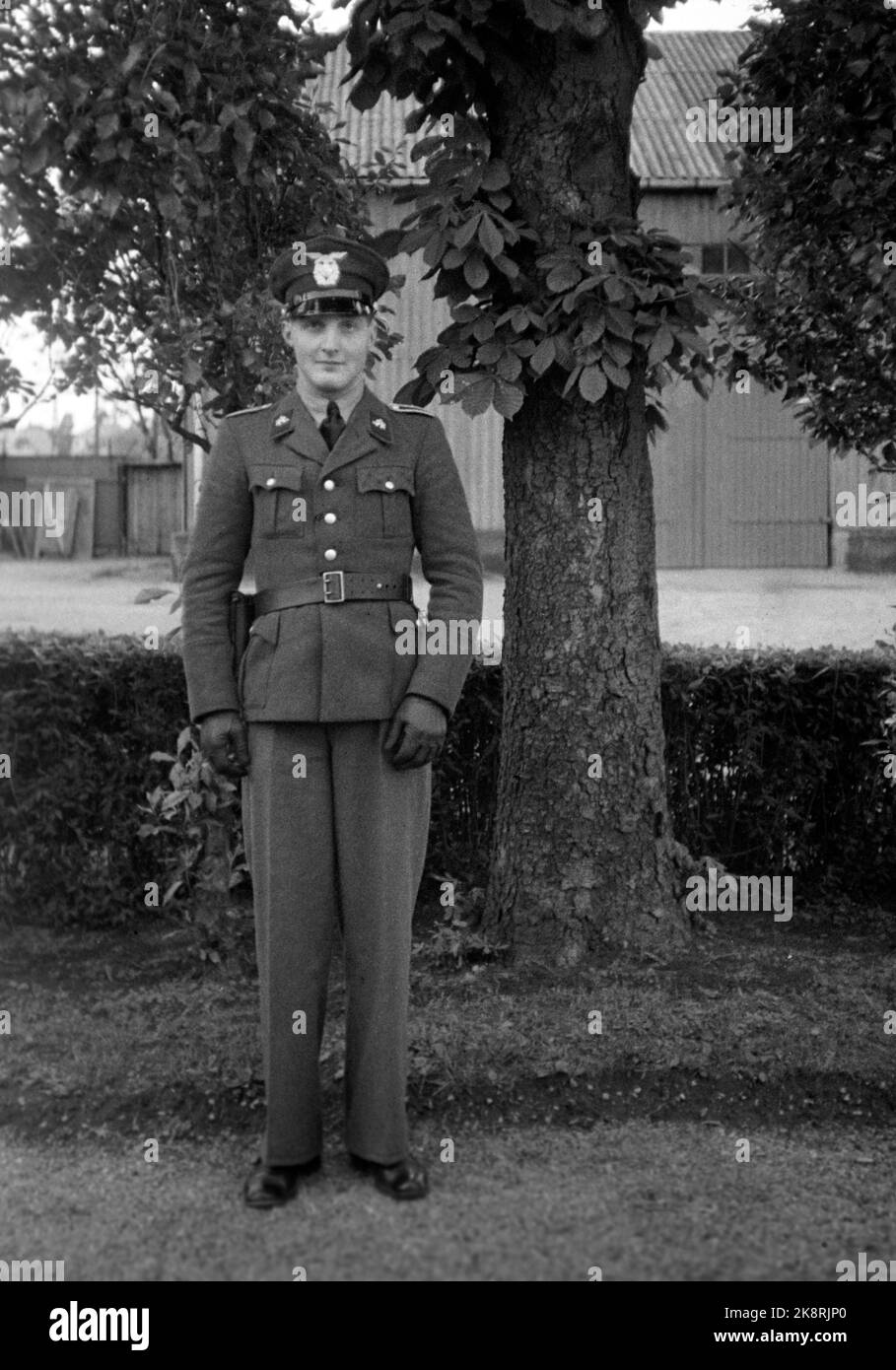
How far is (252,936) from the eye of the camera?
5.32 metres

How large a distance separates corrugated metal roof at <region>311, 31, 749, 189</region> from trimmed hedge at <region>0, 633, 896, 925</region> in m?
9.90

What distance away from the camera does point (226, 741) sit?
11.7 feet

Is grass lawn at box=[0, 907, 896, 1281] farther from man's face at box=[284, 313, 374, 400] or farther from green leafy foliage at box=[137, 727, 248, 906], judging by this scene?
man's face at box=[284, 313, 374, 400]

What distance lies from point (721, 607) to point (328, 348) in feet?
36.1

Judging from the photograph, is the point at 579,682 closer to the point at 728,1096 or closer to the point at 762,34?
the point at 728,1096

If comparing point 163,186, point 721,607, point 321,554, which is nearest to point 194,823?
point 321,554

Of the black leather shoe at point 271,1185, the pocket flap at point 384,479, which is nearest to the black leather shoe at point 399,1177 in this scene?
the black leather shoe at point 271,1185

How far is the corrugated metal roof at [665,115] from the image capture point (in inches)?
595

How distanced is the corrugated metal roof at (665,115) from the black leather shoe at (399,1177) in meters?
12.4

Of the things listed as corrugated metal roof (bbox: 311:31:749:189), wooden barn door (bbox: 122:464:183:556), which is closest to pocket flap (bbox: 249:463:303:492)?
corrugated metal roof (bbox: 311:31:749:189)

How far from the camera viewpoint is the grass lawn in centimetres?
321

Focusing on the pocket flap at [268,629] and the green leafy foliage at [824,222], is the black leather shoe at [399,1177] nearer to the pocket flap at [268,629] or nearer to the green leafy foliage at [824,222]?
the pocket flap at [268,629]
